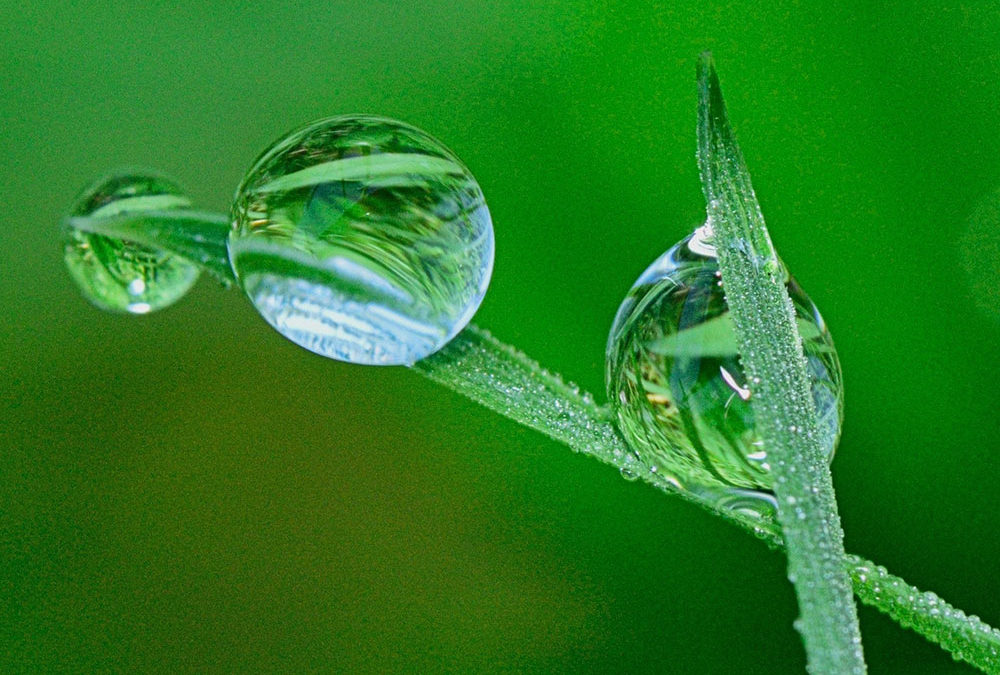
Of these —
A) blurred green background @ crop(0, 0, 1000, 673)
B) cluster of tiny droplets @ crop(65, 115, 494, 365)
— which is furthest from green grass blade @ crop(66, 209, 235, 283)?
blurred green background @ crop(0, 0, 1000, 673)

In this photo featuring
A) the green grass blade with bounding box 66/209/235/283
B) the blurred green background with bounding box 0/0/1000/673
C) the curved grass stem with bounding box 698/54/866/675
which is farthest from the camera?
the blurred green background with bounding box 0/0/1000/673

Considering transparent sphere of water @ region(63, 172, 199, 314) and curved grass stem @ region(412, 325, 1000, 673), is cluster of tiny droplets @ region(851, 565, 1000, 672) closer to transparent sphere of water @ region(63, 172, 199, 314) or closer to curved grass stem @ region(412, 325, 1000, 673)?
curved grass stem @ region(412, 325, 1000, 673)

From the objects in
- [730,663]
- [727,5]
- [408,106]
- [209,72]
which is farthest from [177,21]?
[730,663]

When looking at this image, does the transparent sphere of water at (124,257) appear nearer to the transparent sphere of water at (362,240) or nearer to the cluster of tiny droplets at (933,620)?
the transparent sphere of water at (362,240)

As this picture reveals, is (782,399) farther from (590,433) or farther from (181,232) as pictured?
(181,232)

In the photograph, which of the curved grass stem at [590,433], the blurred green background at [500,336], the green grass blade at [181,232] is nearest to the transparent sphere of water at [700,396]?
the curved grass stem at [590,433]

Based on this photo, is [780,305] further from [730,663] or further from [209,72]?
[209,72]
